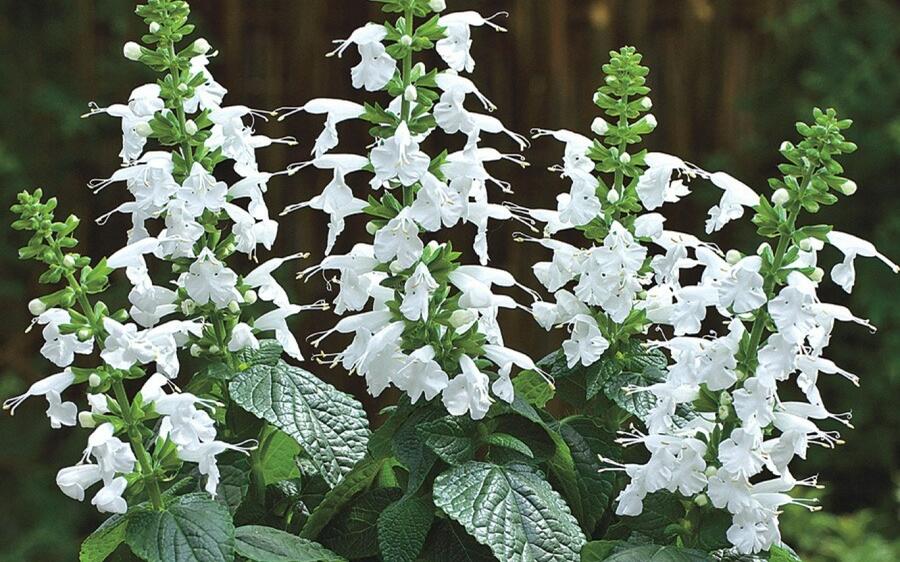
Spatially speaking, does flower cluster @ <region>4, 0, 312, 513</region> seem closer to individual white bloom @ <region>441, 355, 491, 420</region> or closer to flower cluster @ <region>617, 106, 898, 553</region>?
individual white bloom @ <region>441, 355, 491, 420</region>

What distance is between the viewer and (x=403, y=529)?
2.72 ft

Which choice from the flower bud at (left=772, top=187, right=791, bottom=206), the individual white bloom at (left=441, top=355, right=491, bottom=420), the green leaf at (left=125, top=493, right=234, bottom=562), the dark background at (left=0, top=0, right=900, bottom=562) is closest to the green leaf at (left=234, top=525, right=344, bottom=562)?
the green leaf at (left=125, top=493, right=234, bottom=562)

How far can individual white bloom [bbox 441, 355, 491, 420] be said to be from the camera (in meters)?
0.82

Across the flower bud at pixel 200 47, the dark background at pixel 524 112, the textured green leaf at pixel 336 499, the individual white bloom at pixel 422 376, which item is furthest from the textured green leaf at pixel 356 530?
the dark background at pixel 524 112

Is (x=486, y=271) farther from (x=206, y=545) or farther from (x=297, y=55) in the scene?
(x=297, y=55)

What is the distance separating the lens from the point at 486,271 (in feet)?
2.86

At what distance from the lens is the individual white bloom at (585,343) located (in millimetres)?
889

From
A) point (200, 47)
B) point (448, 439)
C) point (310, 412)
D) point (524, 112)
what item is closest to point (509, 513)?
point (448, 439)

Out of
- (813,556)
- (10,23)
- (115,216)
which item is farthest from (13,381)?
(813,556)

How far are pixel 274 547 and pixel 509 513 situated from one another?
0.15 meters

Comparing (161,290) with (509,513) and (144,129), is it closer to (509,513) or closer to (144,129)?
(144,129)

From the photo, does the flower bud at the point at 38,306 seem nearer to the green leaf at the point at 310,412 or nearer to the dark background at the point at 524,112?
the green leaf at the point at 310,412

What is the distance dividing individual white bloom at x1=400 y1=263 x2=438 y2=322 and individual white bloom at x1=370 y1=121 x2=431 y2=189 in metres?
0.06

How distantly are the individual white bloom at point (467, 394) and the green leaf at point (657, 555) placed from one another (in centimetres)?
12
